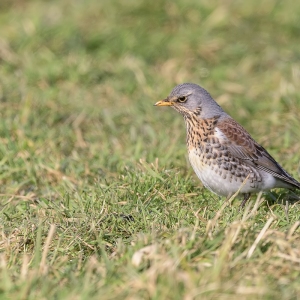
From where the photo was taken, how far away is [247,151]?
6.50 meters

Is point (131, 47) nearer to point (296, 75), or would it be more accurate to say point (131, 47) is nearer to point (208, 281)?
point (296, 75)

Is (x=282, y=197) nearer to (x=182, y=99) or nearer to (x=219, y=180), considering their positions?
(x=219, y=180)

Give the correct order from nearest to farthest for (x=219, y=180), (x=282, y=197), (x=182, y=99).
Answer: (x=219, y=180), (x=282, y=197), (x=182, y=99)

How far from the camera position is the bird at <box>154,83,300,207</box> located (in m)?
6.27

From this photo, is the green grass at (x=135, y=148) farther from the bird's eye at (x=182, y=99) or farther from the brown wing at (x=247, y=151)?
the bird's eye at (x=182, y=99)

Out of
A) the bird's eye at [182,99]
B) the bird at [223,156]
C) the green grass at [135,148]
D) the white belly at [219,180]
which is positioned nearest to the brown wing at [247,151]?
the bird at [223,156]

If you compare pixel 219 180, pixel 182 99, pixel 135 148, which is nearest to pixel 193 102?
pixel 182 99

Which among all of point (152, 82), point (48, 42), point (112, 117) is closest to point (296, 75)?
point (152, 82)

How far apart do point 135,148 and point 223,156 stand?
1493 millimetres

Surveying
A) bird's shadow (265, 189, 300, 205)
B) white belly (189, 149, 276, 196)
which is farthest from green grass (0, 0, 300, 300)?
white belly (189, 149, 276, 196)

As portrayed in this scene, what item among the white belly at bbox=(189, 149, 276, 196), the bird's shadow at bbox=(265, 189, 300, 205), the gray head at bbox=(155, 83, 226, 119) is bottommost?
the bird's shadow at bbox=(265, 189, 300, 205)

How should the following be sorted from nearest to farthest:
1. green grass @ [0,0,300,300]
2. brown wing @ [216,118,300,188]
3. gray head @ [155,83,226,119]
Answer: green grass @ [0,0,300,300]
brown wing @ [216,118,300,188]
gray head @ [155,83,226,119]

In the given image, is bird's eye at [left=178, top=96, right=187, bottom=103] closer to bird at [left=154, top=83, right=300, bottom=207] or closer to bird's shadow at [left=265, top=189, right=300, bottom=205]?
bird at [left=154, top=83, right=300, bottom=207]

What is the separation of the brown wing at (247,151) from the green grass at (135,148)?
Result: 0.31m
